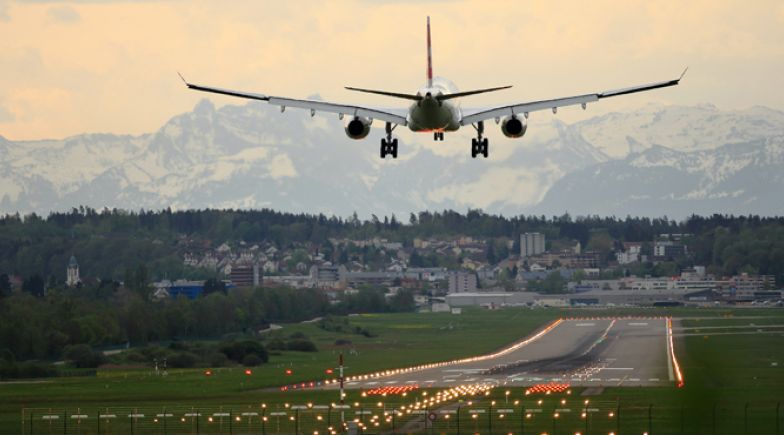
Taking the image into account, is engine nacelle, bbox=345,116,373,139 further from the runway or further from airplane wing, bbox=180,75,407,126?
the runway

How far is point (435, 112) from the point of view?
69.2 metres

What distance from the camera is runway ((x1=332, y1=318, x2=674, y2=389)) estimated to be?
10112 cm

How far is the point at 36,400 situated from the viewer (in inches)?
3681

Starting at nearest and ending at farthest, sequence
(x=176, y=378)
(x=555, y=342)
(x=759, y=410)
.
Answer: (x=759, y=410) → (x=176, y=378) → (x=555, y=342)

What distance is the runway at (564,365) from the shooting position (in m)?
101

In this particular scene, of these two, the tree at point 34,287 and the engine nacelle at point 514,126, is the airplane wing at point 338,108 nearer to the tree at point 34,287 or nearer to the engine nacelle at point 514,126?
the engine nacelle at point 514,126

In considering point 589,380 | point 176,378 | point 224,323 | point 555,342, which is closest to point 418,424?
point 589,380

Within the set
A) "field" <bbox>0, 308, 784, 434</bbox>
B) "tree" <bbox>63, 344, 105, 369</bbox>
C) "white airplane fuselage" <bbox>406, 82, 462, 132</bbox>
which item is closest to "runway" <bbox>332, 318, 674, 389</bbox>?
"field" <bbox>0, 308, 784, 434</bbox>

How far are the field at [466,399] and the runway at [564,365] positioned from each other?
8.58 feet

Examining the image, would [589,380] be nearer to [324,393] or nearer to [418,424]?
[324,393]

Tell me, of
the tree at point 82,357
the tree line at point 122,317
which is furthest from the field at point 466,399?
the tree line at point 122,317

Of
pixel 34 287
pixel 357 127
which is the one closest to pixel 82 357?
pixel 357 127

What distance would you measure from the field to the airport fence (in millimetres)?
162

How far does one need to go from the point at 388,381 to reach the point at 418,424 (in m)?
27.4
